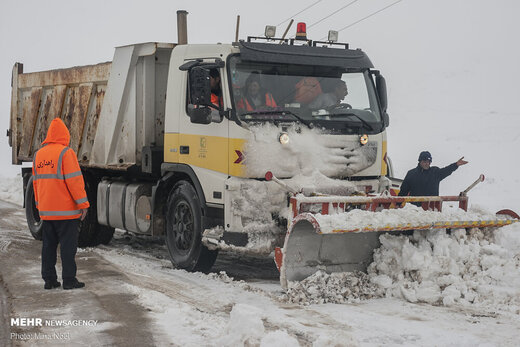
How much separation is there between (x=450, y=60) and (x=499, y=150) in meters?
25.0

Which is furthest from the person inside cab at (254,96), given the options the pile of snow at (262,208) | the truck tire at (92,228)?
the truck tire at (92,228)

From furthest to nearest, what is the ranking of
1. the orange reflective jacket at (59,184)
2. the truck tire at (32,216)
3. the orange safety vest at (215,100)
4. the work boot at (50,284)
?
the truck tire at (32,216) → the orange safety vest at (215,100) → the work boot at (50,284) → the orange reflective jacket at (59,184)

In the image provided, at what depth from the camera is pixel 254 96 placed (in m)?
7.23

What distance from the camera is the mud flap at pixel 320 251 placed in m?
6.44

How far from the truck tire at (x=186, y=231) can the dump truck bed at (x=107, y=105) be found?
1.08 meters

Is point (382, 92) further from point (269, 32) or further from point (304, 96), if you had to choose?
point (269, 32)

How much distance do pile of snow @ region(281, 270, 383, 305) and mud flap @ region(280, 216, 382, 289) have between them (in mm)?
116

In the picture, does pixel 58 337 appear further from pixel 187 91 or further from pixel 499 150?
pixel 499 150

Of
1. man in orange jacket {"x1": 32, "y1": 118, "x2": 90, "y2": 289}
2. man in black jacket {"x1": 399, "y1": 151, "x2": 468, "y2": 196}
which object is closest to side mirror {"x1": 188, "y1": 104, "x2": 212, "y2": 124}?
man in orange jacket {"x1": 32, "y1": 118, "x2": 90, "y2": 289}

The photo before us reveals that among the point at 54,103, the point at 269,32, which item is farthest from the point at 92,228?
the point at 269,32

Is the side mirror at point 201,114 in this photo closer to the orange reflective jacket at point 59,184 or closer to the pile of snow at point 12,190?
the orange reflective jacket at point 59,184

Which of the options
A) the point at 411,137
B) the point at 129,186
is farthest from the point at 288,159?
the point at 411,137

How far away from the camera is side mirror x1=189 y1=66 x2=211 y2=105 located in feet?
23.0

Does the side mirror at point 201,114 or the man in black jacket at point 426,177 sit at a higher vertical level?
the side mirror at point 201,114
